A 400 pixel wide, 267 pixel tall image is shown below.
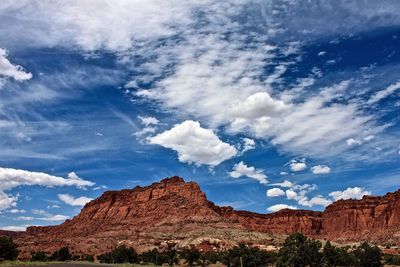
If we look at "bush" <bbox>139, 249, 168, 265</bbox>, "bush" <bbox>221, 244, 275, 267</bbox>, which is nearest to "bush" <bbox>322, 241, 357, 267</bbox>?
"bush" <bbox>221, 244, 275, 267</bbox>

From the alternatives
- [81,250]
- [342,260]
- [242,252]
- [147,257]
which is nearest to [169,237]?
[81,250]

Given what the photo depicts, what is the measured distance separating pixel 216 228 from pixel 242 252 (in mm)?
68778

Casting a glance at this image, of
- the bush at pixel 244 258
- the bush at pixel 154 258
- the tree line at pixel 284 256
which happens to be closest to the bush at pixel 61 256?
the tree line at pixel 284 256

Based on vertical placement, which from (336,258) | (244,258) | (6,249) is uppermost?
(6,249)

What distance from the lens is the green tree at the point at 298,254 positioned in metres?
61.1

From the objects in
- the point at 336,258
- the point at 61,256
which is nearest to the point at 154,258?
the point at 61,256

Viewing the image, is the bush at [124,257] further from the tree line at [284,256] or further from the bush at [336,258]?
the bush at [336,258]

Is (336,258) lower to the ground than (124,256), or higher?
lower

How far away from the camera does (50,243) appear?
149625 millimetres

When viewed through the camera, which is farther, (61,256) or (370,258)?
(61,256)

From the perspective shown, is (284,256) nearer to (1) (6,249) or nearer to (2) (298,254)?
(2) (298,254)

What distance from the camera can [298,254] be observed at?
201 ft

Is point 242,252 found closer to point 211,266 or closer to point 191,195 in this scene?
point 211,266

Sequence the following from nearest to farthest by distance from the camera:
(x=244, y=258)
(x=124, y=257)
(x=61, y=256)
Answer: (x=244, y=258)
(x=124, y=257)
(x=61, y=256)
